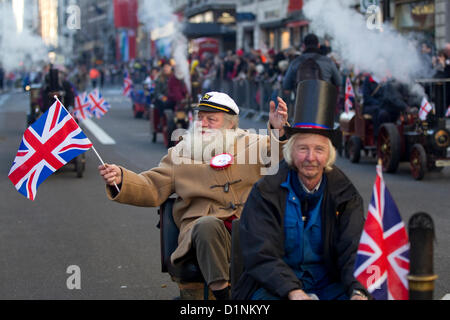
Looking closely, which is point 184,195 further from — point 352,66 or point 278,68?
point 278,68

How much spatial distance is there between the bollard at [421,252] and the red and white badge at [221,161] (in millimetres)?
2203

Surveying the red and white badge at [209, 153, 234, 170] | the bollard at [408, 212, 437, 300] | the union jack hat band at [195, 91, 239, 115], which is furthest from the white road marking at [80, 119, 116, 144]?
the bollard at [408, 212, 437, 300]

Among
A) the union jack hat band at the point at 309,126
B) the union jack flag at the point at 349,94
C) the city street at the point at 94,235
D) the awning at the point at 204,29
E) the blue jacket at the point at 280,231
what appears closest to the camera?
the blue jacket at the point at 280,231

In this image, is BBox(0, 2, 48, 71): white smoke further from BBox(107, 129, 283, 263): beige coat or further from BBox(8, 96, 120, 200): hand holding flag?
BBox(8, 96, 120, 200): hand holding flag

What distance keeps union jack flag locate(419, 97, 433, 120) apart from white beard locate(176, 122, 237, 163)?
7.11 metres

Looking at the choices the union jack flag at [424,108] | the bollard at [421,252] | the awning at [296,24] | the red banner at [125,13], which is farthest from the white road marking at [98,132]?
the red banner at [125,13]

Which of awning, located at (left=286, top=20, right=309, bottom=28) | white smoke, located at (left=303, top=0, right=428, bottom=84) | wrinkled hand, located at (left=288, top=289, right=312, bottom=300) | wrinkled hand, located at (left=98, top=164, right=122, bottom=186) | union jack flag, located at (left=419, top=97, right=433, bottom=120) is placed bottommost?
A: wrinkled hand, located at (left=288, top=289, right=312, bottom=300)

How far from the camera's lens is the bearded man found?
16.3 ft

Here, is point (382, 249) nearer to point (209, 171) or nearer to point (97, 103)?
point (209, 171)

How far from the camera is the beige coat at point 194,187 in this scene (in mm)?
4980

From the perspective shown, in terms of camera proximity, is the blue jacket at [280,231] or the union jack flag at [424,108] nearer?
the blue jacket at [280,231]

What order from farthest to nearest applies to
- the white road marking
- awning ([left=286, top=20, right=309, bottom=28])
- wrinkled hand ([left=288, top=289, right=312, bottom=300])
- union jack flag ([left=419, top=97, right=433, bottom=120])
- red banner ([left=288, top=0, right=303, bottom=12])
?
awning ([left=286, top=20, right=309, bottom=28]) → red banner ([left=288, top=0, right=303, bottom=12]) → the white road marking → union jack flag ([left=419, top=97, right=433, bottom=120]) → wrinkled hand ([left=288, top=289, right=312, bottom=300])

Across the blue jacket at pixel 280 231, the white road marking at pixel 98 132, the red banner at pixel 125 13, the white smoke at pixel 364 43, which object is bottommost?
the white road marking at pixel 98 132

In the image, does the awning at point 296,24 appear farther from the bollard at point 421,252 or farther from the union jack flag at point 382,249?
the bollard at point 421,252
